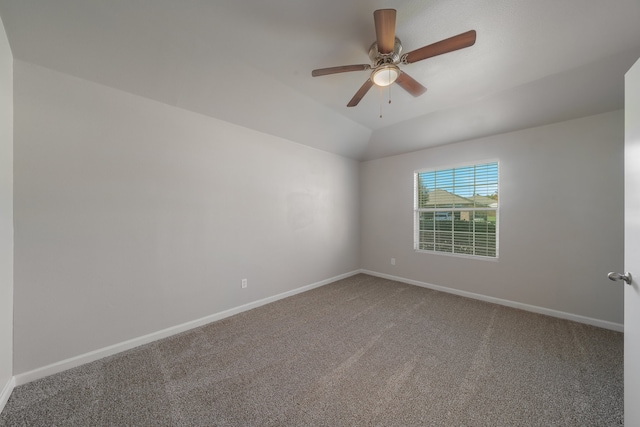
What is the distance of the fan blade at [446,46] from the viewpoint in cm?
138

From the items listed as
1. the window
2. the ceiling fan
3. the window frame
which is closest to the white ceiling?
the ceiling fan

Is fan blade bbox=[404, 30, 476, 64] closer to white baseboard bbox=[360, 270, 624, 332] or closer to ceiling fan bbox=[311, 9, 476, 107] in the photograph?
ceiling fan bbox=[311, 9, 476, 107]

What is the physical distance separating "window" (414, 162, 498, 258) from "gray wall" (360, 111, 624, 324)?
5.1 inches

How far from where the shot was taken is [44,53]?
65.9 inches

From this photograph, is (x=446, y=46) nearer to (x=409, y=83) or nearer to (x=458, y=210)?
(x=409, y=83)

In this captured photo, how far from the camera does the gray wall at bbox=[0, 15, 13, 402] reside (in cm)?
148

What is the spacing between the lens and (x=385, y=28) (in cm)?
141

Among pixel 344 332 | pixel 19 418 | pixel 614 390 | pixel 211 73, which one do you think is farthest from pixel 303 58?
pixel 614 390

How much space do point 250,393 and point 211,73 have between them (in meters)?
2.68

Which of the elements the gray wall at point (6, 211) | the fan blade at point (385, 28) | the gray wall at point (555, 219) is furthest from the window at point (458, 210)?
the gray wall at point (6, 211)

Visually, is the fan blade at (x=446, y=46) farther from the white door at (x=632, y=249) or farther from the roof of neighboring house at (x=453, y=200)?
the roof of neighboring house at (x=453, y=200)

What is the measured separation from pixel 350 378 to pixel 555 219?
3.01 metres

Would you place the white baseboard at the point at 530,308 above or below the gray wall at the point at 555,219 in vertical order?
below

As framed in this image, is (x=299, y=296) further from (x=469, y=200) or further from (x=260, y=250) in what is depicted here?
(x=469, y=200)
